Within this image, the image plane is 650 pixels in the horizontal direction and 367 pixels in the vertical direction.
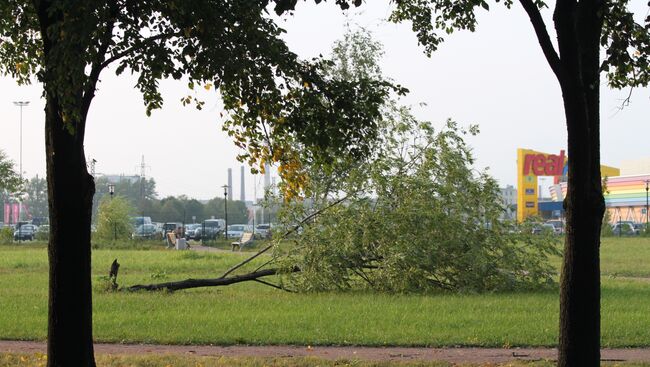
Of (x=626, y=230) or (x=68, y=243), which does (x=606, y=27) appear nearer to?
(x=68, y=243)

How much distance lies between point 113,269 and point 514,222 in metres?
8.53

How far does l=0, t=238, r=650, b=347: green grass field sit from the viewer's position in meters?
12.3

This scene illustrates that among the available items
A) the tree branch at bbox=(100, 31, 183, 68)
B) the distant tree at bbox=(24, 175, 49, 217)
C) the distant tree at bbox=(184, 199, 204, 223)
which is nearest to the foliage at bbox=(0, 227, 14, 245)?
the tree branch at bbox=(100, 31, 183, 68)

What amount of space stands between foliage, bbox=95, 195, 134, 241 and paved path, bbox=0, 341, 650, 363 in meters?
44.7

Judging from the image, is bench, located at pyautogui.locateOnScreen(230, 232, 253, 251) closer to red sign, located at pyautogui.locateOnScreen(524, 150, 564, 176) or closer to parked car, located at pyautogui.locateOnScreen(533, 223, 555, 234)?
parked car, located at pyautogui.locateOnScreen(533, 223, 555, 234)

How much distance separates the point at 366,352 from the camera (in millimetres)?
11234

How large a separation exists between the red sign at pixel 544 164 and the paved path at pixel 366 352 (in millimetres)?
67238

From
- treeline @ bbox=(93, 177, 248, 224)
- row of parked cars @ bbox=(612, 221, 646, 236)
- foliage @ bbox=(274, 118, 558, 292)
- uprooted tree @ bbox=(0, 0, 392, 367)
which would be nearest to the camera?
uprooted tree @ bbox=(0, 0, 392, 367)

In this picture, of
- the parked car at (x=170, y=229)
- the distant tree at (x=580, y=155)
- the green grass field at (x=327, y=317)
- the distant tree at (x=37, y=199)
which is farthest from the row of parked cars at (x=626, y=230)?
the distant tree at (x=37, y=199)

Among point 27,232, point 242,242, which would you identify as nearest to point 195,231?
point 27,232

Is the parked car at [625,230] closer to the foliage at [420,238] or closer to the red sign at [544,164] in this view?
the red sign at [544,164]

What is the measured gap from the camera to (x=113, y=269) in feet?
63.8

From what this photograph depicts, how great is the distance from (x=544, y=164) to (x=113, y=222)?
122 feet

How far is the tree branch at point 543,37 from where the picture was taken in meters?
8.79
